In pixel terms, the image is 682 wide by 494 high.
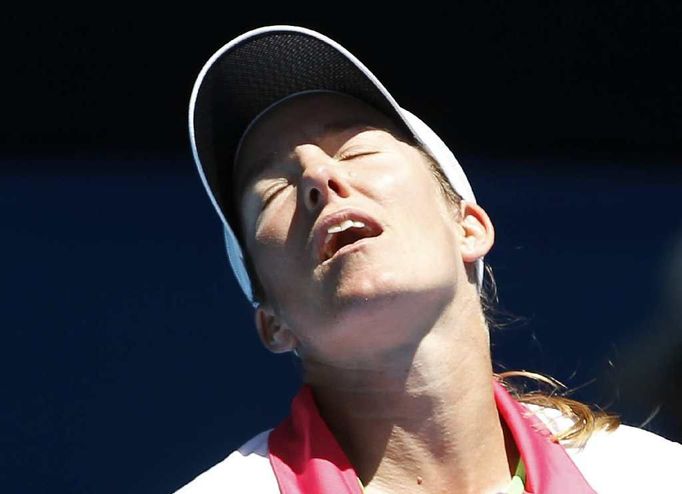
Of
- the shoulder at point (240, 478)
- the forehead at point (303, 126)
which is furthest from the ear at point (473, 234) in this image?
the shoulder at point (240, 478)

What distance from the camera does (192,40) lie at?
292 cm

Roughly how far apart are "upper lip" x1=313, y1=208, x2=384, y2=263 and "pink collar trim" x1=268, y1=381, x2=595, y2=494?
213 mm

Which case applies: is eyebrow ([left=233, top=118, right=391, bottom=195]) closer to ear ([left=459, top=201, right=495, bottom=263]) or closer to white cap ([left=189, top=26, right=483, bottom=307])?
white cap ([left=189, top=26, right=483, bottom=307])

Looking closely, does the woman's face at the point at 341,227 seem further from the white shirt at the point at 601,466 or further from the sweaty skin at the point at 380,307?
the white shirt at the point at 601,466

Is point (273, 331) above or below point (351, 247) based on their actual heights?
below

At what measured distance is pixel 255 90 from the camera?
86.0 inches

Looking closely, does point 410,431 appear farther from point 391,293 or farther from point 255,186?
point 255,186

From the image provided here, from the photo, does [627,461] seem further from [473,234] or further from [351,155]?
[351,155]

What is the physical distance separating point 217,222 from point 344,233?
2.95 ft

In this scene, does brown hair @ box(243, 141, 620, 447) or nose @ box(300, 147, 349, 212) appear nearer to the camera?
nose @ box(300, 147, 349, 212)

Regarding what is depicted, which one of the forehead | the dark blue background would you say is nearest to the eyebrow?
the forehead

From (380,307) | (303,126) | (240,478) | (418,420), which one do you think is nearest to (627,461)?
(418,420)

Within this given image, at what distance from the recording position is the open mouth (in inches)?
78.3

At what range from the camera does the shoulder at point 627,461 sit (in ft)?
6.75
